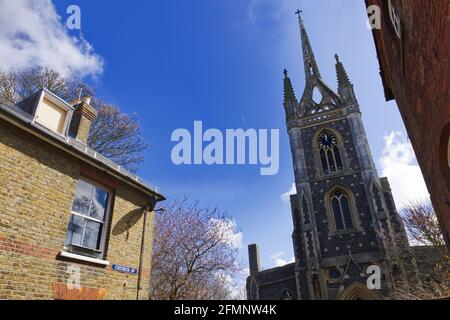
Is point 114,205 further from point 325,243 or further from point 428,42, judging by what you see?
point 325,243

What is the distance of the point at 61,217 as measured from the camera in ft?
23.0

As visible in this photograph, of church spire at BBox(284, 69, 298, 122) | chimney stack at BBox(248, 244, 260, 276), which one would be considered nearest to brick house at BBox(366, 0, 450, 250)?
chimney stack at BBox(248, 244, 260, 276)

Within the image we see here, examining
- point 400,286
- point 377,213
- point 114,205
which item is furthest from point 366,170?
point 114,205

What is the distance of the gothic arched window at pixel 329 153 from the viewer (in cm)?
2556

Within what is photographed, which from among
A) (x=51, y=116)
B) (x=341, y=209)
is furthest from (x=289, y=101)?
(x=51, y=116)

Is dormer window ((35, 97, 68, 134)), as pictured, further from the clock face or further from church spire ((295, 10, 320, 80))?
church spire ((295, 10, 320, 80))

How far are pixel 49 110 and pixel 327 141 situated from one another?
22.9 meters

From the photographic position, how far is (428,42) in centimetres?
382

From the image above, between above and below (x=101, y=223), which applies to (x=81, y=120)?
above

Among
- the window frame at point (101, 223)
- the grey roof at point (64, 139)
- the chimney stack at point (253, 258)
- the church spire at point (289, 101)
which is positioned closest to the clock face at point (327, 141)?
the church spire at point (289, 101)

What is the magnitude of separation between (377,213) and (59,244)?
21.0 m

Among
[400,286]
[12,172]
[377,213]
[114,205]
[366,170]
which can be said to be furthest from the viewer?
[366,170]

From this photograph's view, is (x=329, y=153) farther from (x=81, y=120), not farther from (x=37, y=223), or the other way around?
(x=37, y=223)
